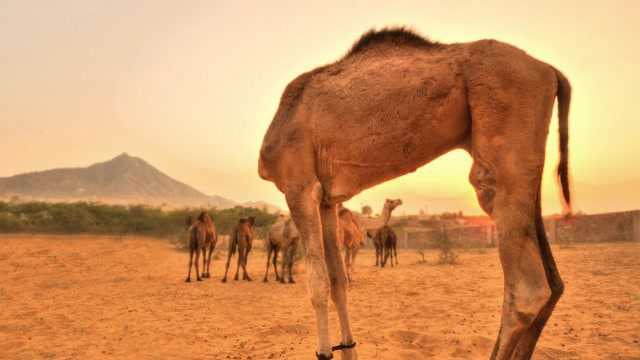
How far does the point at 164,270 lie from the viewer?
61.6 feet

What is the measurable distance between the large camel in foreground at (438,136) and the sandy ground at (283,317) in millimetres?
2594

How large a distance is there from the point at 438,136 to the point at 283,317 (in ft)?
20.4

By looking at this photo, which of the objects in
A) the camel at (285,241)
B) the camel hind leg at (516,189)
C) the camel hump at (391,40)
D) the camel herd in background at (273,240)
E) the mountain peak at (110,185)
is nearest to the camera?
the camel hind leg at (516,189)

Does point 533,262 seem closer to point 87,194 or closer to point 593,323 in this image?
point 593,323

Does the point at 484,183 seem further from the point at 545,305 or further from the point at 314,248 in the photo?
the point at 314,248

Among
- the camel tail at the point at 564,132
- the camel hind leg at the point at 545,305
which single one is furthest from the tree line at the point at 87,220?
the camel hind leg at the point at 545,305

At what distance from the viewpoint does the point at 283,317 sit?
8.17 meters

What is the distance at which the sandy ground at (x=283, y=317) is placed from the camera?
5.59 m

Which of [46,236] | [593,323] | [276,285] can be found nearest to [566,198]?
[593,323]

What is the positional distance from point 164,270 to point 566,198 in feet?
58.9

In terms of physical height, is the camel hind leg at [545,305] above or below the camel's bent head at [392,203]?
below

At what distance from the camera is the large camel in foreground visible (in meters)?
2.49

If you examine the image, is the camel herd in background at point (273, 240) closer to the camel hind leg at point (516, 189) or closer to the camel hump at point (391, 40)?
the camel hump at point (391, 40)

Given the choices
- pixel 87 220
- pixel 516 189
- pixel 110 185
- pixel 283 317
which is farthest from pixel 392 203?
pixel 110 185
